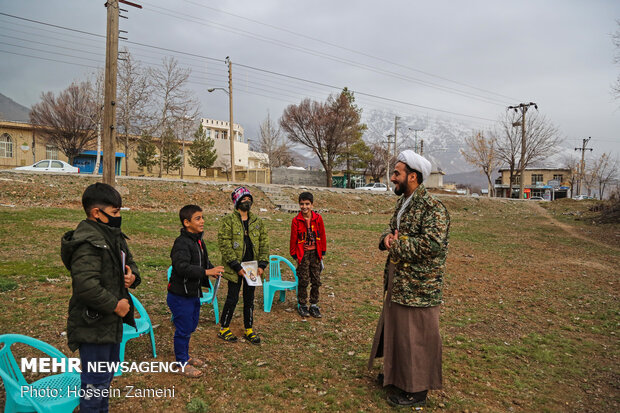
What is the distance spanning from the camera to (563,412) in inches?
146

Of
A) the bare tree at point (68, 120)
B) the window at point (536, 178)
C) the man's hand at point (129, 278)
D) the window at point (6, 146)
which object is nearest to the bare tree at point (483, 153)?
the window at point (536, 178)

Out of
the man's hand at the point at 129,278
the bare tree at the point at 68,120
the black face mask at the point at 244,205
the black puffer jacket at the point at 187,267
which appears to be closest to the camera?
the man's hand at the point at 129,278

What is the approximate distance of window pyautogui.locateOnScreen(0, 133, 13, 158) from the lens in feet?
132

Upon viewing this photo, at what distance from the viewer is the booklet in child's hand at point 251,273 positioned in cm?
455

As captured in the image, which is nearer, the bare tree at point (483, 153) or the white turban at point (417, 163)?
the white turban at point (417, 163)

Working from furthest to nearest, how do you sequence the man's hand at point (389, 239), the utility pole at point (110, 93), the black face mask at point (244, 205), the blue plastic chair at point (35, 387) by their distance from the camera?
the utility pole at point (110, 93), the black face mask at point (244, 205), the man's hand at point (389, 239), the blue plastic chair at point (35, 387)

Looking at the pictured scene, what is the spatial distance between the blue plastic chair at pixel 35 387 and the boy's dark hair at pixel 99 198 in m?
1.02

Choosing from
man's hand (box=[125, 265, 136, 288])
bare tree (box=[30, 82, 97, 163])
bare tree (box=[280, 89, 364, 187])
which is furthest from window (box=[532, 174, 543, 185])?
man's hand (box=[125, 265, 136, 288])

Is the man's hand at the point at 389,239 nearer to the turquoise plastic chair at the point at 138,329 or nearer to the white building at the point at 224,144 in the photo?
the turquoise plastic chair at the point at 138,329

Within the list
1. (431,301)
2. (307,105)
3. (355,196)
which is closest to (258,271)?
(431,301)

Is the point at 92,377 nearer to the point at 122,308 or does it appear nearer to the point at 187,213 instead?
the point at 122,308

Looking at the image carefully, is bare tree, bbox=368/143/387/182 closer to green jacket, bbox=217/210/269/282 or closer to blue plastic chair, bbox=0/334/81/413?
green jacket, bbox=217/210/269/282

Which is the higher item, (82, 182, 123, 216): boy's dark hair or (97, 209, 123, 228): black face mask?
(82, 182, 123, 216): boy's dark hair

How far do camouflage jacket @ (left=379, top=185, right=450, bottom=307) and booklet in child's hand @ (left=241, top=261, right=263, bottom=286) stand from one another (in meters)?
1.82
